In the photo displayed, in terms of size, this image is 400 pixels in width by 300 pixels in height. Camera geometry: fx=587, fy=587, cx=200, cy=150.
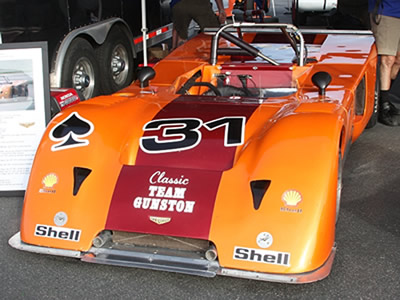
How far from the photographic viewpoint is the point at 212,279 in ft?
10.2

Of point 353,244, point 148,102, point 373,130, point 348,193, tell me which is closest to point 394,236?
point 353,244

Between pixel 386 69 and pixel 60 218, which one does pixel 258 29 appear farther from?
pixel 60 218

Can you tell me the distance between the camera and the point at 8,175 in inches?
171

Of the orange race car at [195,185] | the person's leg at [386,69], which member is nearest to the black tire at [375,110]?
the person's leg at [386,69]

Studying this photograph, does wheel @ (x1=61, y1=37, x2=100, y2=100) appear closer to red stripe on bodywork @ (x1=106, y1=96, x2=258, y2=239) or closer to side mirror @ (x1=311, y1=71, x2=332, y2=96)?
red stripe on bodywork @ (x1=106, y1=96, x2=258, y2=239)

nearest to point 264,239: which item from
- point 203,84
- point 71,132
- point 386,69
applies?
point 71,132

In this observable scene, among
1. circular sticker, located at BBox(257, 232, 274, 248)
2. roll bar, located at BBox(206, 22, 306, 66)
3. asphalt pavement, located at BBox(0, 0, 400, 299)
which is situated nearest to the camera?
circular sticker, located at BBox(257, 232, 274, 248)

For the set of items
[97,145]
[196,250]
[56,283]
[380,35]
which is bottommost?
[56,283]

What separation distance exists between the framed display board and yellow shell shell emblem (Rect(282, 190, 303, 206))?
212 centimetres

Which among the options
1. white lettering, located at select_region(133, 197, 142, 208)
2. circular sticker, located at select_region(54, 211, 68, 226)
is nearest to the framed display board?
circular sticker, located at select_region(54, 211, 68, 226)

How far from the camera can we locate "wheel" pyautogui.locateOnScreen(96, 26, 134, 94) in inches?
264

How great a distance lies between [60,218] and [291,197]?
126 centimetres

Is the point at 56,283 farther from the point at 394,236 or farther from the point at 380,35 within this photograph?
the point at 380,35

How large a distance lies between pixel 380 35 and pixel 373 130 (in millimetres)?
1021
